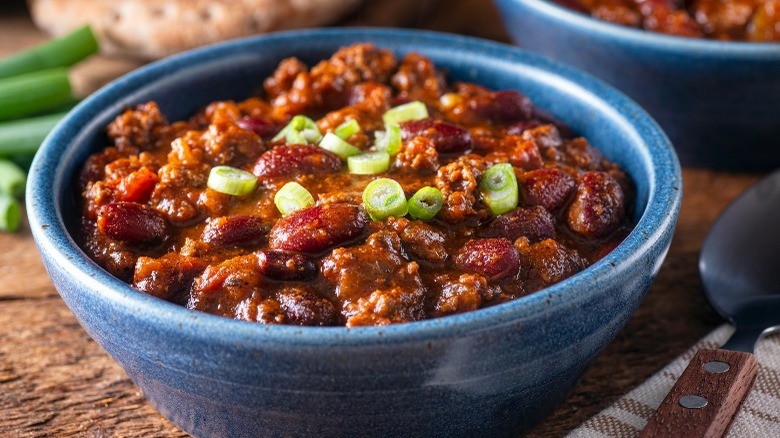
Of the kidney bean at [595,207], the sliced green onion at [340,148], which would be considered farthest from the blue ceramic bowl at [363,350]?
the sliced green onion at [340,148]

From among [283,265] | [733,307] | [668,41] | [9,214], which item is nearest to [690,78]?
[668,41]

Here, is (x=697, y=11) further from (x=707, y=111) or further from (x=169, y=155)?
(x=169, y=155)

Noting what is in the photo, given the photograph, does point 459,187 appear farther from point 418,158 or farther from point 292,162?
point 292,162

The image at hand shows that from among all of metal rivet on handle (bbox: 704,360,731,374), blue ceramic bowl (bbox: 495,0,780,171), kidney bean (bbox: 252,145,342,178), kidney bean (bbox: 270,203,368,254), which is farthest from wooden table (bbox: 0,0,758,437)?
kidney bean (bbox: 252,145,342,178)

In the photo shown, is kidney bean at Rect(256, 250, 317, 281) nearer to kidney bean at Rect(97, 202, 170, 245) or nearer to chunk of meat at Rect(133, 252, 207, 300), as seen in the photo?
chunk of meat at Rect(133, 252, 207, 300)

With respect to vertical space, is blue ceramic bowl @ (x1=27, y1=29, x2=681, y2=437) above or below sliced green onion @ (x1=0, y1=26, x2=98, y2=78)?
above

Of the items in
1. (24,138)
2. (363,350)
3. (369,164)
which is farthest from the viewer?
(24,138)
